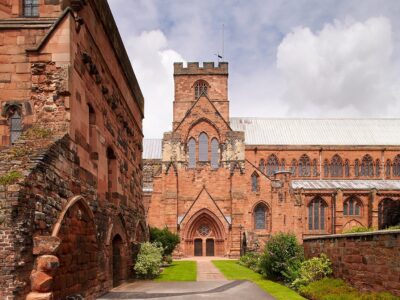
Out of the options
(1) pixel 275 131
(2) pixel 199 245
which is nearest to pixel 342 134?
(1) pixel 275 131

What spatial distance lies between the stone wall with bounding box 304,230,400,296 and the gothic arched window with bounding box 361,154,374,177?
111 feet

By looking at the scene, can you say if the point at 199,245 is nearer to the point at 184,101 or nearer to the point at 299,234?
the point at 299,234

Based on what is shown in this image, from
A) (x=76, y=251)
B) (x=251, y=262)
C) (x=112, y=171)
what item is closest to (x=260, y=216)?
(x=251, y=262)

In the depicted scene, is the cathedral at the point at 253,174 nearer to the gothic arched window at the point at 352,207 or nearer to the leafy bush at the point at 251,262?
the gothic arched window at the point at 352,207

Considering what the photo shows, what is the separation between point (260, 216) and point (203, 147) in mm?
8480

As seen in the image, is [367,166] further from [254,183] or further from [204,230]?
[204,230]

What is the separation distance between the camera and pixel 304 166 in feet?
158

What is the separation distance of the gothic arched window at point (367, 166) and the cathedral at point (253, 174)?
0.11m

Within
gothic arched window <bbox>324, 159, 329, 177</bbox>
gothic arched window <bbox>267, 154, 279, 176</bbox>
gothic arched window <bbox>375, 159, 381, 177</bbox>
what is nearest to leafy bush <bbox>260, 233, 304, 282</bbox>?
gothic arched window <bbox>267, 154, 279, 176</bbox>

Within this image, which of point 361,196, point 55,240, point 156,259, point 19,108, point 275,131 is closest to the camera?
point 55,240

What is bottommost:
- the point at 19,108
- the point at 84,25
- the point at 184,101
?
the point at 19,108

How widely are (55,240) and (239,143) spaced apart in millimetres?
33592

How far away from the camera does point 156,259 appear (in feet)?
65.9

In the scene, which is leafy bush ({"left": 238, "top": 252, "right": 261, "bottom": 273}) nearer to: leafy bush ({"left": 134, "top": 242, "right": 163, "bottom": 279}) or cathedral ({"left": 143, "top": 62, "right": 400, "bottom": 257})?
cathedral ({"left": 143, "top": 62, "right": 400, "bottom": 257})
